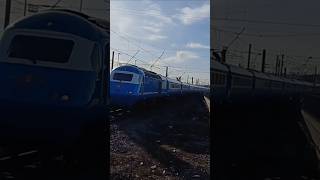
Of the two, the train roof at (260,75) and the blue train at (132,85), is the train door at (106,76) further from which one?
the train roof at (260,75)

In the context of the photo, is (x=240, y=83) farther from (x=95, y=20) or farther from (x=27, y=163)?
(x=27, y=163)

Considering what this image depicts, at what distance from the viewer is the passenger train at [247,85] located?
4.80 m

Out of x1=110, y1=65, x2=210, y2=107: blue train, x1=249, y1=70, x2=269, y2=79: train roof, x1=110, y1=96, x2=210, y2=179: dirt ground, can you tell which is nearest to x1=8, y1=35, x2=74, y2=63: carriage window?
x1=110, y1=65, x2=210, y2=107: blue train

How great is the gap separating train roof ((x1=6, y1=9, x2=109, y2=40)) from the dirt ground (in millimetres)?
1063

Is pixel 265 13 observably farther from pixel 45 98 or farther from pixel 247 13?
pixel 45 98

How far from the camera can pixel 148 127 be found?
533cm

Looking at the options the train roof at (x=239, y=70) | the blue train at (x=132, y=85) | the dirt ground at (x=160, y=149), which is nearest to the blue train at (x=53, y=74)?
the blue train at (x=132, y=85)

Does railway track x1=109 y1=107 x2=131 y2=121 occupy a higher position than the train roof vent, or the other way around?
the train roof vent

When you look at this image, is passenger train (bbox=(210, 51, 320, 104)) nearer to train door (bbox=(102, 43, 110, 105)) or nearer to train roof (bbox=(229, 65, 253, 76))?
train roof (bbox=(229, 65, 253, 76))

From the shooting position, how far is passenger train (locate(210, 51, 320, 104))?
15.8 feet

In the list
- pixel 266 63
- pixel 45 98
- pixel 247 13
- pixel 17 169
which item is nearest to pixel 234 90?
pixel 266 63

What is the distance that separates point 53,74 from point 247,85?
2191 millimetres

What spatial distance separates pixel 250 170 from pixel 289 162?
46cm

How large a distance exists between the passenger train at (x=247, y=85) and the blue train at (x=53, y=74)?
123cm
